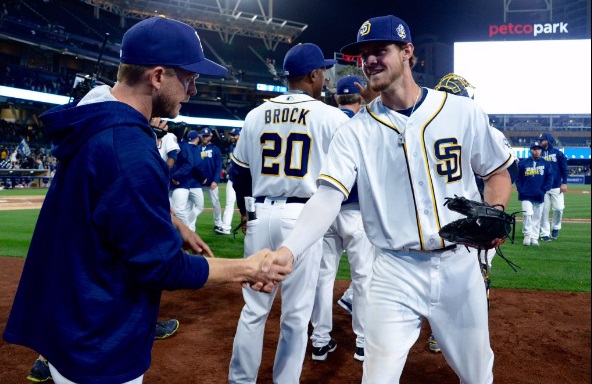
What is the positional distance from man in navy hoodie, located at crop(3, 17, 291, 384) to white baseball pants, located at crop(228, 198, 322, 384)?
1.50m

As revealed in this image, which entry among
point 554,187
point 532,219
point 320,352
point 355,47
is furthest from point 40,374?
point 554,187

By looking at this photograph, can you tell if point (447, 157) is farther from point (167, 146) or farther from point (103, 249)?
point (167, 146)

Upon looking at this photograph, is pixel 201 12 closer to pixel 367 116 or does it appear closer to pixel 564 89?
pixel 564 89

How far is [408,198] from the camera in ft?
7.86

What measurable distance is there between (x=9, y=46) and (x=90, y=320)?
3506 centimetres

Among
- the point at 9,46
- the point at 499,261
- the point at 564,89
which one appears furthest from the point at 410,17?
the point at 499,261

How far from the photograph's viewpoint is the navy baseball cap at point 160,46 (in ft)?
5.66

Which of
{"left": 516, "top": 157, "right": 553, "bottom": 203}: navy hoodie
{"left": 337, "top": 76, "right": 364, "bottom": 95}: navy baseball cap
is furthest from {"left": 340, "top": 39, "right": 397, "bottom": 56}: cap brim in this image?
{"left": 516, "top": 157, "right": 553, "bottom": 203}: navy hoodie

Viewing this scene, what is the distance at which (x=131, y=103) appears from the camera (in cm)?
178

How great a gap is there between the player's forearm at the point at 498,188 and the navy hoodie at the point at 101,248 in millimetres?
1735

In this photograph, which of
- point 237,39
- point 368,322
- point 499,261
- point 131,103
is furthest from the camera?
point 237,39

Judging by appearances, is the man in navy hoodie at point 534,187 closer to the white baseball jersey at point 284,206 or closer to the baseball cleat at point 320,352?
the baseball cleat at point 320,352

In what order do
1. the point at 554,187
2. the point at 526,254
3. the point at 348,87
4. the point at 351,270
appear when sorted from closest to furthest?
the point at 351,270
the point at 348,87
the point at 526,254
the point at 554,187

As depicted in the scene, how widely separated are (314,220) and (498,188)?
104 centimetres
